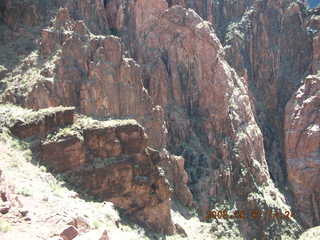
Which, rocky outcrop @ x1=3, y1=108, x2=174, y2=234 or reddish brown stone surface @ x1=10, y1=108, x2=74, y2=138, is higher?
reddish brown stone surface @ x1=10, y1=108, x2=74, y2=138

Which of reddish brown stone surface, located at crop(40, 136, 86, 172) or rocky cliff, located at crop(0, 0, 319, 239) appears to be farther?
rocky cliff, located at crop(0, 0, 319, 239)

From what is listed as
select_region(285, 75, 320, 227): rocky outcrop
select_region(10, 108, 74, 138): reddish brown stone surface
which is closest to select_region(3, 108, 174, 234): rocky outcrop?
select_region(10, 108, 74, 138): reddish brown stone surface

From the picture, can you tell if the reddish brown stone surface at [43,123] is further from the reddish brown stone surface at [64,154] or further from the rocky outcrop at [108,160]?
the reddish brown stone surface at [64,154]

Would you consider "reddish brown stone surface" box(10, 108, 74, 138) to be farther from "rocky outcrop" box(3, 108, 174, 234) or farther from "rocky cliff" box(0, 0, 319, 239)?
"rocky cliff" box(0, 0, 319, 239)

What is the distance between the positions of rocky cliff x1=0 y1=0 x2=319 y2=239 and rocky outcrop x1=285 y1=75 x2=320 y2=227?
0.52 ft

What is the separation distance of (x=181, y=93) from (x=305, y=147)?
60.9 ft

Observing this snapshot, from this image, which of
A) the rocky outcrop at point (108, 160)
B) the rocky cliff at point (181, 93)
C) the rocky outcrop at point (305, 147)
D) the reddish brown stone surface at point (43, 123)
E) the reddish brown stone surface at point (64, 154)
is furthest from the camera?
the rocky outcrop at point (305, 147)

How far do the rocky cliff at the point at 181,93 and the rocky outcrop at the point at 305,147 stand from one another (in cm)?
16

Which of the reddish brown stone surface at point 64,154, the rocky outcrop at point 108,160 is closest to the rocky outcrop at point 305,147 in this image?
the rocky outcrop at point 108,160

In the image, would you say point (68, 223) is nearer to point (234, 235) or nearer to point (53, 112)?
point (53, 112)

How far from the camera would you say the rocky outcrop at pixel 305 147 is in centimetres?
6234

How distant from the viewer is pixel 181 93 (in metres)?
61.1

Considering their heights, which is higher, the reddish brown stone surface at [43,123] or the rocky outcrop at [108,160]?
the reddish brown stone surface at [43,123]

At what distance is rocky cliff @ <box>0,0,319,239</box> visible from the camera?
33750 millimetres
